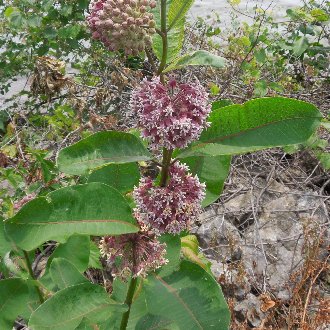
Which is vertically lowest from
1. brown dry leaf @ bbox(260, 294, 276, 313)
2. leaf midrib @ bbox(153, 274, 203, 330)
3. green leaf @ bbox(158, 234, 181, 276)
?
brown dry leaf @ bbox(260, 294, 276, 313)

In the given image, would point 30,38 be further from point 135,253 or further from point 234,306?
point 135,253

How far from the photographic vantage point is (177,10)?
108cm

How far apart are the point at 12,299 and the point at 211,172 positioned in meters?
0.74

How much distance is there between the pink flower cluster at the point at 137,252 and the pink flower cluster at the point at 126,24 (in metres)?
0.47

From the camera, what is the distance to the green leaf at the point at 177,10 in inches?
42.0

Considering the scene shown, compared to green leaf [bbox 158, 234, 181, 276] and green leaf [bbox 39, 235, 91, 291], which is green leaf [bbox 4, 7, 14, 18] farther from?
green leaf [bbox 158, 234, 181, 276]

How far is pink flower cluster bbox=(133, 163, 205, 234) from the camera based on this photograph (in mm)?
1130

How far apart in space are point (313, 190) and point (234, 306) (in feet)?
3.59

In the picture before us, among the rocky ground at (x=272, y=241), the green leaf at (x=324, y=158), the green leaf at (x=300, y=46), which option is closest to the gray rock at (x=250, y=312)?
the rocky ground at (x=272, y=241)

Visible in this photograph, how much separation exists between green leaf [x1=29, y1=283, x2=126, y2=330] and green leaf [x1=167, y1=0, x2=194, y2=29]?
2.21ft

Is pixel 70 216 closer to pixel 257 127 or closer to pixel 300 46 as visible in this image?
pixel 257 127

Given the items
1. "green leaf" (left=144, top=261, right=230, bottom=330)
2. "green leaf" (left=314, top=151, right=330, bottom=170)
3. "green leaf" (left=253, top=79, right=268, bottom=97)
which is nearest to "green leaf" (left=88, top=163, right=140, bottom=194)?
"green leaf" (left=144, top=261, right=230, bottom=330)

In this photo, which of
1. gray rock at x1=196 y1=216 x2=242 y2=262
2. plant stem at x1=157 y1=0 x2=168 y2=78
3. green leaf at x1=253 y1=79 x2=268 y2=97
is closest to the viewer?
plant stem at x1=157 y1=0 x2=168 y2=78

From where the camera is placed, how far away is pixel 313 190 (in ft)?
10.1
